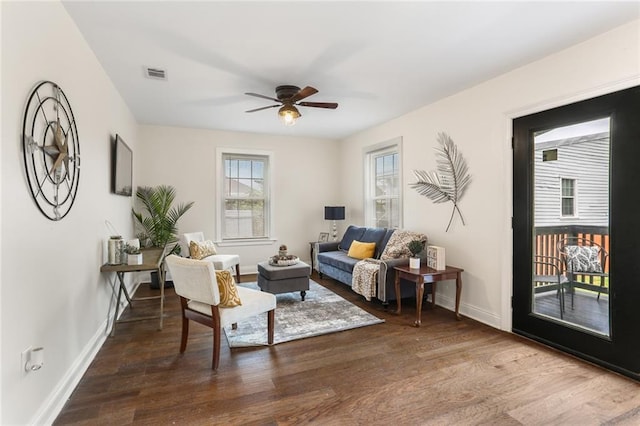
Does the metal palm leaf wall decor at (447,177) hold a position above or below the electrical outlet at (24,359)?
above

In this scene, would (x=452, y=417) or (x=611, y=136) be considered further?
(x=611, y=136)

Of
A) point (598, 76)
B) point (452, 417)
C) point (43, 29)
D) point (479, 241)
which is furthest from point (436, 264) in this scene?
point (43, 29)

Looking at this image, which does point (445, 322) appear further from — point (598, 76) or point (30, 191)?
point (30, 191)

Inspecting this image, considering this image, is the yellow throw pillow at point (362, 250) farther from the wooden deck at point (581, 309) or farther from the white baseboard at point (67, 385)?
the white baseboard at point (67, 385)

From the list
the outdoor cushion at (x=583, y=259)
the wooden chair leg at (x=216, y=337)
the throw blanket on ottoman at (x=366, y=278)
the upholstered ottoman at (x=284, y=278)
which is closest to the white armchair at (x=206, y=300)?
the wooden chair leg at (x=216, y=337)

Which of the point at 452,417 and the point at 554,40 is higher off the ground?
the point at 554,40

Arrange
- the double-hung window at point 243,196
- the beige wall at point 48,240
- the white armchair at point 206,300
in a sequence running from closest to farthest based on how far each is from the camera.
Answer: the beige wall at point 48,240 < the white armchair at point 206,300 < the double-hung window at point 243,196

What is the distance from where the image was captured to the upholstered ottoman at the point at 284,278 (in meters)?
4.00

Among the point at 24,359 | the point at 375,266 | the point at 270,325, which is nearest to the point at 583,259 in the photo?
the point at 375,266

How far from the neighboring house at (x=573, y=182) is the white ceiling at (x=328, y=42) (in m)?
0.86

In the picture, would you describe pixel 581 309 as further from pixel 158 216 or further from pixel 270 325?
pixel 158 216

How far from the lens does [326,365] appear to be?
8.37ft

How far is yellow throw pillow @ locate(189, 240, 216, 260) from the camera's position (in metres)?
4.60

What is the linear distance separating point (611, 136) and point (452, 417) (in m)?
2.41
